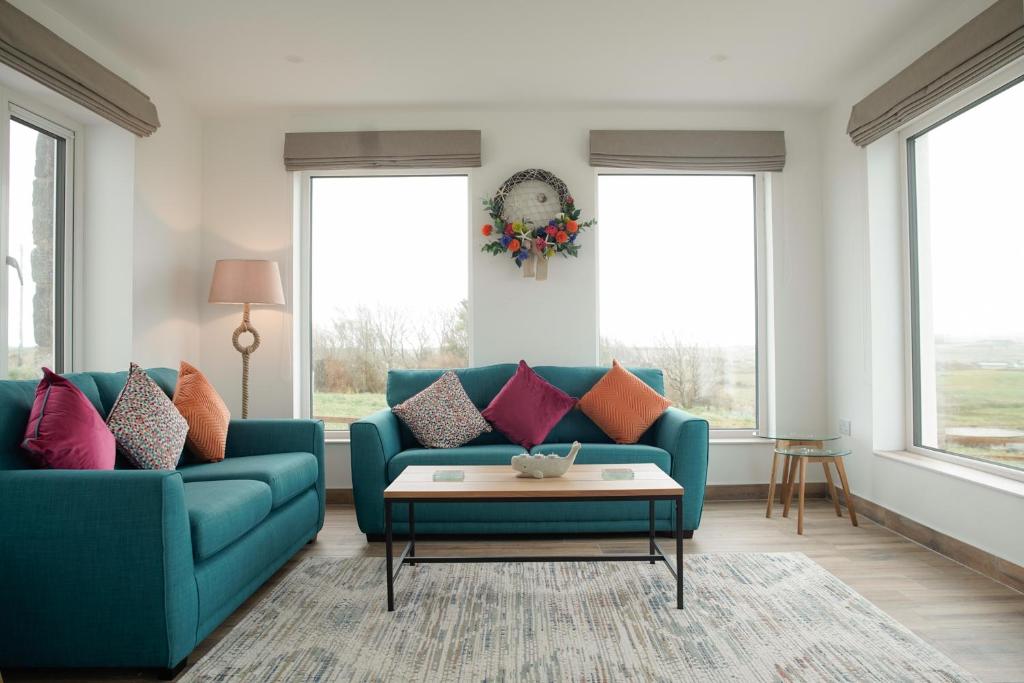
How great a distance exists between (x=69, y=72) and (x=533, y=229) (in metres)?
2.68

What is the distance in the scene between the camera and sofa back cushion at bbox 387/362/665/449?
426 centimetres

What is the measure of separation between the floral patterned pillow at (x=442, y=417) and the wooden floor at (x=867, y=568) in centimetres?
61

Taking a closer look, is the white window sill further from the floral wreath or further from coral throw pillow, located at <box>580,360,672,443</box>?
the floral wreath

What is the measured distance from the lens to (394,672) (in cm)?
220

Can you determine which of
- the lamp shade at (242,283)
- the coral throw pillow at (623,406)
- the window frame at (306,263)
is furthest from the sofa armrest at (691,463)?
the lamp shade at (242,283)

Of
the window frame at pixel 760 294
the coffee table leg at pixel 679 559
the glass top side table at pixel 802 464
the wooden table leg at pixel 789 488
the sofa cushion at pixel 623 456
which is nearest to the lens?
the coffee table leg at pixel 679 559

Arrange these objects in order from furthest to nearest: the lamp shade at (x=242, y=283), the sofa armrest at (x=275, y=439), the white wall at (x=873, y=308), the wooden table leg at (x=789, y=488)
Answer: the lamp shade at (x=242, y=283)
the wooden table leg at (x=789, y=488)
the sofa armrest at (x=275, y=439)
the white wall at (x=873, y=308)

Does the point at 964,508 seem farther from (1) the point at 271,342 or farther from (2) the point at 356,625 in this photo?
(1) the point at 271,342

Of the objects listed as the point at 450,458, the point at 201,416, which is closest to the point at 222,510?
the point at 201,416

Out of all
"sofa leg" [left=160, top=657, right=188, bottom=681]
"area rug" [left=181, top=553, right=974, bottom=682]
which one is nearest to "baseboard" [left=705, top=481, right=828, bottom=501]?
"area rug" [left=181, top=553, right=974, bottom=682]

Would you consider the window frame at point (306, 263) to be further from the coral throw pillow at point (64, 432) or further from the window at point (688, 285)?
the coral throw pillow at point (64, 432)

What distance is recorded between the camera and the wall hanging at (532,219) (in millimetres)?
4598

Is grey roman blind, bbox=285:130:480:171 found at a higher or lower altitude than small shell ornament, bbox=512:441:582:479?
higher

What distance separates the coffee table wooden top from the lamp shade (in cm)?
179
